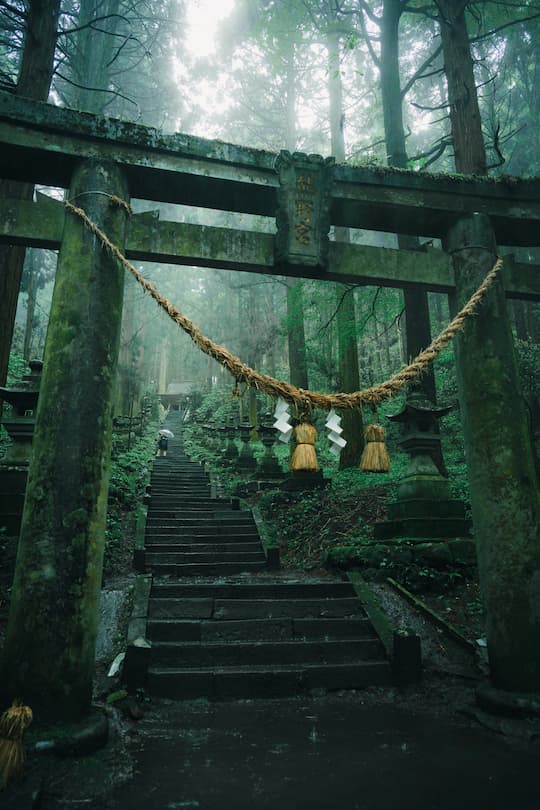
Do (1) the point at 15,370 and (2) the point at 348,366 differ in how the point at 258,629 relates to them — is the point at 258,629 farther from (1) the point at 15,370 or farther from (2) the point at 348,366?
(1) the point at 15,370

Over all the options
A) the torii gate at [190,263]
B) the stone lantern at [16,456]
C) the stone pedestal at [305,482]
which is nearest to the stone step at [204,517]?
the stone pedestal at [305,482]

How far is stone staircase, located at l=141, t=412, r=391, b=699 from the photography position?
15.5 feet

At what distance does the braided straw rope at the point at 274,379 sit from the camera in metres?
3.91

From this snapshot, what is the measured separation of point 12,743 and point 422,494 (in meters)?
6.41

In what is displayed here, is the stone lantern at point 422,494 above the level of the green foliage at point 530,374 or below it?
below

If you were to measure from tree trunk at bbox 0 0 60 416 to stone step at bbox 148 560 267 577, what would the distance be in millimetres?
3988

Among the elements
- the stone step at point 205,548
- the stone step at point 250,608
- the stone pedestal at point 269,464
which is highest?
the stone pedestal at point 269,464

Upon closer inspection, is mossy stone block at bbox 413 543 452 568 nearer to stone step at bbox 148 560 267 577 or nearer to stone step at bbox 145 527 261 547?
stone step at bbox 148 560 267 577

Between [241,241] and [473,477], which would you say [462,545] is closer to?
[473,477]

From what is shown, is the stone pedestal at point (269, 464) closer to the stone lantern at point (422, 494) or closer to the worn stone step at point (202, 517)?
the worn stone step at point (202, 517)

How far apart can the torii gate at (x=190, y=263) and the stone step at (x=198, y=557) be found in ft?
16.9

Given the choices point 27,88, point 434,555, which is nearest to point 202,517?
point 434,555

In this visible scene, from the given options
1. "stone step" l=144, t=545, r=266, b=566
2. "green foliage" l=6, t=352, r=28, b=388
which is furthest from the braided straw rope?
"green foliage" l=6, t=352, r=28, b=388

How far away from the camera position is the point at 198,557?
8.74m
